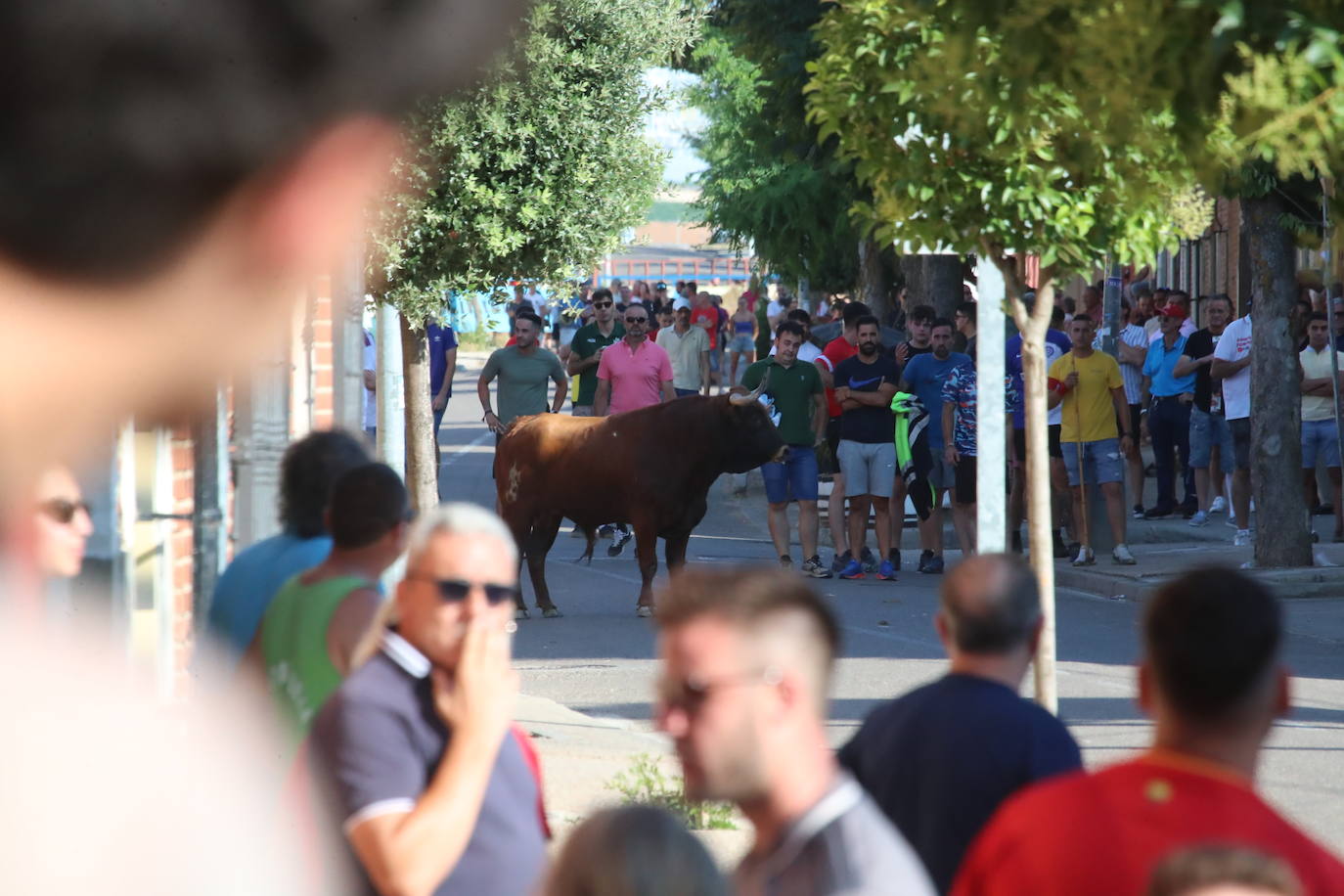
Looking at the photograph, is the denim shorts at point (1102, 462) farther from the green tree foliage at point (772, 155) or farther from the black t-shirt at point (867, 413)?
the green tree foliage at point (772, 155)

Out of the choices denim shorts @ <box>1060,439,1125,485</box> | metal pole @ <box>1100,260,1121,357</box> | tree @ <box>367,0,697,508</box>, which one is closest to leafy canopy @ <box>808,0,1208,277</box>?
tree @ <box>367,0,697,508</box>

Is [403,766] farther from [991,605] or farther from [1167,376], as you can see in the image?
[1167,376]

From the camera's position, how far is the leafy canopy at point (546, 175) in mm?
9070

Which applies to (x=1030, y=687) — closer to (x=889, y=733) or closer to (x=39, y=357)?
(x=889, y=733)

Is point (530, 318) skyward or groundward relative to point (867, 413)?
skyward

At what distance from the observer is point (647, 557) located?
40.4 ft

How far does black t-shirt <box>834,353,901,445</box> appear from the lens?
14.2 metres

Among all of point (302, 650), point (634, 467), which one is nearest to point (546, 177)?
point (634, 467)

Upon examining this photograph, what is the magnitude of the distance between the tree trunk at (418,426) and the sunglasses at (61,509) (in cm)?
772

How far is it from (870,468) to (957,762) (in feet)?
33.9

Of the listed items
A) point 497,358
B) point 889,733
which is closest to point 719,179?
point 497,358

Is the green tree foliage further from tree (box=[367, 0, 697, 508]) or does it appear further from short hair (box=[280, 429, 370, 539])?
short hair (box=[280, 429, 370, 539])

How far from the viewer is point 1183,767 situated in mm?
3016

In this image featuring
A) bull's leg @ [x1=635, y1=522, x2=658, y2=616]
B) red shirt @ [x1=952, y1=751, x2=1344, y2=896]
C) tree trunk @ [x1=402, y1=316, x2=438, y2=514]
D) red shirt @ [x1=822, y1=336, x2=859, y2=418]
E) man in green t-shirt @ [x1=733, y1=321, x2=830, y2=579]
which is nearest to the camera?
red shirt @ [x1=952, y1=751, x2=1344, y2=896]
